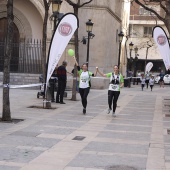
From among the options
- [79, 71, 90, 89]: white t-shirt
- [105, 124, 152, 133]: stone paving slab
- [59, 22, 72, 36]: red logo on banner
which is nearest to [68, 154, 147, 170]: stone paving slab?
[105, 124, 152, 133]: stone paving slab

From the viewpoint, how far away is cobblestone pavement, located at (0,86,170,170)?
7414mm

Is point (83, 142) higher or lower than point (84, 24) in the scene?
lower

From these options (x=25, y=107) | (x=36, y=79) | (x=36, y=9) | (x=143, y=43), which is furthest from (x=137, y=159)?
(x=143, y=43)

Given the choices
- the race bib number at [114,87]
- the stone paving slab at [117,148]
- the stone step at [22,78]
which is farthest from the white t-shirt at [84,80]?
the stone step at [22,78]

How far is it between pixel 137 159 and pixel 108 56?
25.0 m

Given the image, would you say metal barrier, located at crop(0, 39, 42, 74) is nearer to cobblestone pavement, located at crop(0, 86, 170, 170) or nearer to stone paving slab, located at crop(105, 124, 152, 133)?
cobblestone pavement, located at crop(0, 86, 170, 170)

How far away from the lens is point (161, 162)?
7703 millimetres

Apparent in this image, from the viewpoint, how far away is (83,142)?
9.40 m

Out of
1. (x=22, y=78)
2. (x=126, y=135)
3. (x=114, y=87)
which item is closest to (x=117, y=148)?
(x=126, y=135)

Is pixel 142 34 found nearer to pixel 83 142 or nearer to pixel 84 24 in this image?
pixel 84 24

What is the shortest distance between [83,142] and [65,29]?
630 centimetres

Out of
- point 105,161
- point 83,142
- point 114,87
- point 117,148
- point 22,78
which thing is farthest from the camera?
point 22,78

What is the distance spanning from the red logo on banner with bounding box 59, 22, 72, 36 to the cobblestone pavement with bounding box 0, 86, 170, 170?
2.77 meters

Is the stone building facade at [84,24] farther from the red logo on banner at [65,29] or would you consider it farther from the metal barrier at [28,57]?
the red logo on banner at [65,29]
